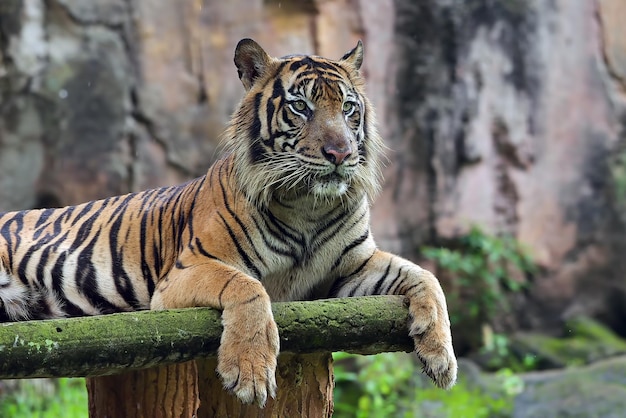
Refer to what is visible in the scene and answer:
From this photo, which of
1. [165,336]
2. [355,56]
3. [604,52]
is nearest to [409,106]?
[604,52]

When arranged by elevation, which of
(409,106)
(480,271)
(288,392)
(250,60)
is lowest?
(480,271)

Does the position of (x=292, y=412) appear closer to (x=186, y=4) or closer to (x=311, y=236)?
(x=311, y=236)

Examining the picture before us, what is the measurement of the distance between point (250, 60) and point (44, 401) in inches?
164

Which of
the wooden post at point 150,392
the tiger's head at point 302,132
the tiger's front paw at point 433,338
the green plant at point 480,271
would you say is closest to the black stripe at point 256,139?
the tiger's head at point 302,132

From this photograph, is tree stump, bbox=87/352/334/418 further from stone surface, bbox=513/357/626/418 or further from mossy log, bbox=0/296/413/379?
stone surface, bbox=513/357/626/418

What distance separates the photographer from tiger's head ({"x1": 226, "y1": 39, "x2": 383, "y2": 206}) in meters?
3.22

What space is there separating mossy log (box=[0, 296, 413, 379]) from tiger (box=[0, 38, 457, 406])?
81 millimetres

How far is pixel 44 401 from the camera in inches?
263

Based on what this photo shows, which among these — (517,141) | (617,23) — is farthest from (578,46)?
(517,141)

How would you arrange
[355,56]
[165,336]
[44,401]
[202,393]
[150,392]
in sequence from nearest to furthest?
[165,336] < [202,393] < [355,56] < [150,392] < [44,401]

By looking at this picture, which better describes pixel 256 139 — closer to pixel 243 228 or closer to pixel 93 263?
pixel 243 228

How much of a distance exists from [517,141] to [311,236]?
5.06 m

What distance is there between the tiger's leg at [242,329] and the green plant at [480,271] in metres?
4.89

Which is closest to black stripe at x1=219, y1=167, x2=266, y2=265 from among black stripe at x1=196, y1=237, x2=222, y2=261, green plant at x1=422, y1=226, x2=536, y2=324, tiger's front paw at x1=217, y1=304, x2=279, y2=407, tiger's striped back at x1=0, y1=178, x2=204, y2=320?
black stripe at x1=196, y1=237, x2=222, y2=261
